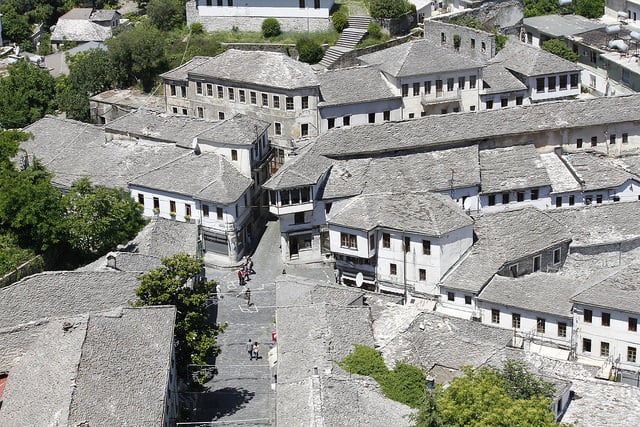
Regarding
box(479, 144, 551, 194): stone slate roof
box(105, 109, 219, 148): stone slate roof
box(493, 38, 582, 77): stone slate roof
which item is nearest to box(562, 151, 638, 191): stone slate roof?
box(479, 144, 551, 194): stone slate roof

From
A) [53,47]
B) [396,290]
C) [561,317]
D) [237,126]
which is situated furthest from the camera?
[53,47]

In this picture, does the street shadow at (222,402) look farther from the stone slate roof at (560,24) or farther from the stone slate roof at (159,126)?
the stone slate roof at (560,24)

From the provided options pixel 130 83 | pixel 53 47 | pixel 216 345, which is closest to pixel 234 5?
pixel 130 83

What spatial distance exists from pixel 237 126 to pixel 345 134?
795 centimetres

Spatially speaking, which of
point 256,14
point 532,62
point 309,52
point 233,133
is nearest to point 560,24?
point 532,62

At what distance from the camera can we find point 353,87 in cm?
9831

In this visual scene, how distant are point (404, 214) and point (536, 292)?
1058cm

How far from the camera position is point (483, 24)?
113 meters

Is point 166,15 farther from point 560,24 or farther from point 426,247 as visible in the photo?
point 426,247

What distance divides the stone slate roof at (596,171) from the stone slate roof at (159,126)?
27.2m

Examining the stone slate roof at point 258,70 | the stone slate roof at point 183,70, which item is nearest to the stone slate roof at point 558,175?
the stone slate roof at point 258,70

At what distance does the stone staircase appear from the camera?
105550 millimetres

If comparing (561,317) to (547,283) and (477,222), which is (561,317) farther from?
(477,222)

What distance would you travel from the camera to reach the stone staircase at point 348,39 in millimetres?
105550
